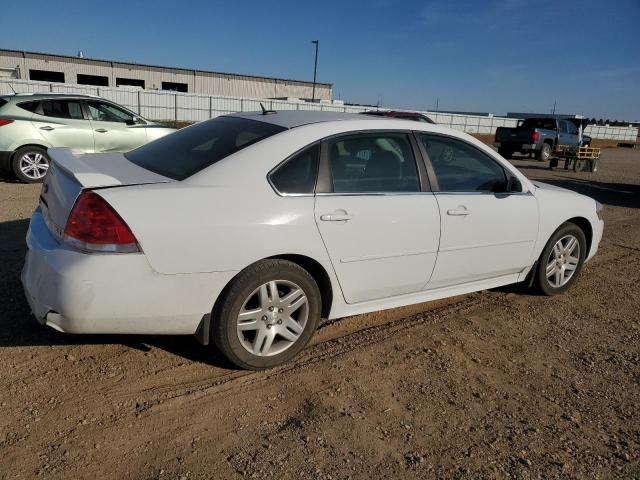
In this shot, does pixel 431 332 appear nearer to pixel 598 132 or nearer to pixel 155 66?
pixel 155 66

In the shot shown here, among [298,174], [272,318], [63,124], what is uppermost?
[63,124]

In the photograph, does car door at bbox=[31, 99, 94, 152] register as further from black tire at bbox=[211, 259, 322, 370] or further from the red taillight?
black tire at bbox=[211, 259, 322, 370]

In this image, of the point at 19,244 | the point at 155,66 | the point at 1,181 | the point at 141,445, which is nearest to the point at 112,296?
the point at 141,445

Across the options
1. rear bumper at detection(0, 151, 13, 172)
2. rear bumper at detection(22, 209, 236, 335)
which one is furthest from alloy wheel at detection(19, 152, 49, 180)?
rear bumper at detection(22, 209, 236, 335)

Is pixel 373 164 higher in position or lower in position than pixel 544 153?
lower

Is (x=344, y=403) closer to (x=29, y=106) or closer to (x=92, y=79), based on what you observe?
(x=29, y=106)

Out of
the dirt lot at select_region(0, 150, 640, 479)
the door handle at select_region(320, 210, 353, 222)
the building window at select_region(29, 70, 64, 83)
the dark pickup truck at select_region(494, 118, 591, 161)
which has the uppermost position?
the building window at select_region(29, 70, 64, 83)

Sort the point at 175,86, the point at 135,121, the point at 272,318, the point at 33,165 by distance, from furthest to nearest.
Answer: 1. the point at 175,86
2. the point at 135,121
3. the point at 33,165
4. the point at 272,318

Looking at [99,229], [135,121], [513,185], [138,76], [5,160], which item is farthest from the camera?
[138,76]

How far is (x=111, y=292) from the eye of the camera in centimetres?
Result: 265

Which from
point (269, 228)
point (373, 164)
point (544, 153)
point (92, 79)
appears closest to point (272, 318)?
point (269, 228)

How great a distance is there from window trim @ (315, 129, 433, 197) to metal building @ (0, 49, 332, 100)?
141ft

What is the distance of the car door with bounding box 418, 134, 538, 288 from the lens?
3750 mm

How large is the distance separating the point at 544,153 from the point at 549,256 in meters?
17.4
